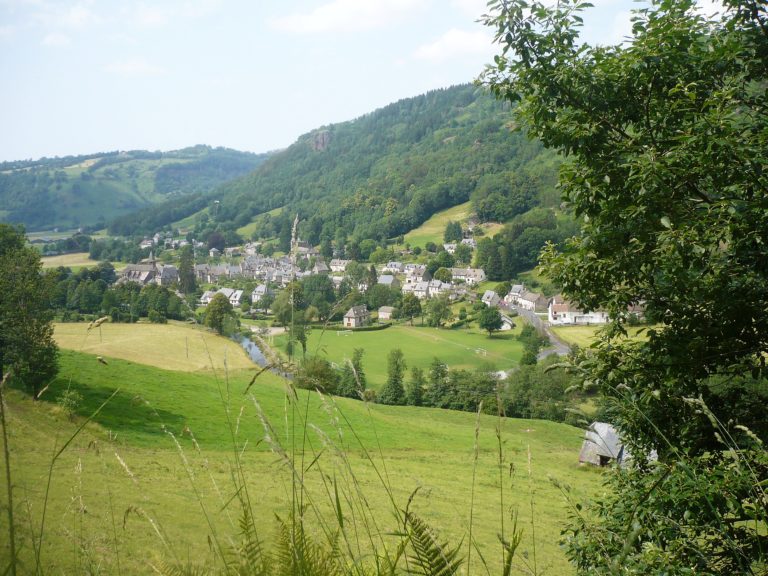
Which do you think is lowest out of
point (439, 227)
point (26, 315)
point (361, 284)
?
point (361, 284)

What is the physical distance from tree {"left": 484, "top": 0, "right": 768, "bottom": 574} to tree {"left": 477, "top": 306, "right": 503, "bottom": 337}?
246ft

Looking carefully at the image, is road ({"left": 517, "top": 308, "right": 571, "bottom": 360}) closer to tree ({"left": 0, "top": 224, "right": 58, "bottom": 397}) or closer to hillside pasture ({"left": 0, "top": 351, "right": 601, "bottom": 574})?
hillside pasture ({"left": 0, "top": 351, "right": 601, "bottom": 574})

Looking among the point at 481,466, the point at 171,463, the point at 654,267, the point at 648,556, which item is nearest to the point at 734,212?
the point at 654,267

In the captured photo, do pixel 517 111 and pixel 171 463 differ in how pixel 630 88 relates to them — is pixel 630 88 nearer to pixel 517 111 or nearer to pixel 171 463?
pixel 517 111

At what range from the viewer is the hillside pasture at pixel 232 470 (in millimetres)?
2830

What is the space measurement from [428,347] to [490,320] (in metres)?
13.2

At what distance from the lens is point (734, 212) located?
506 centimetres

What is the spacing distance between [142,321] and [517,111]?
53.6 meters

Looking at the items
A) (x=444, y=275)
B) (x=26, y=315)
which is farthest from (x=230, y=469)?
(x=444, y=275)

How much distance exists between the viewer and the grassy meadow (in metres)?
2.78

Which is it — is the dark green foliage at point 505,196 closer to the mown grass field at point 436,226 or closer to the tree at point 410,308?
the mown grass field at point 436,226

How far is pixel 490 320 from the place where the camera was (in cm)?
8131

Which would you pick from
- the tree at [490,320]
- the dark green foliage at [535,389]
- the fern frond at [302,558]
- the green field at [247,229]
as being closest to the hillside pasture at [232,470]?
the fern frond at [302,558]

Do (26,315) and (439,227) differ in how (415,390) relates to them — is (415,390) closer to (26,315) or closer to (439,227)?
→ (26,315)
